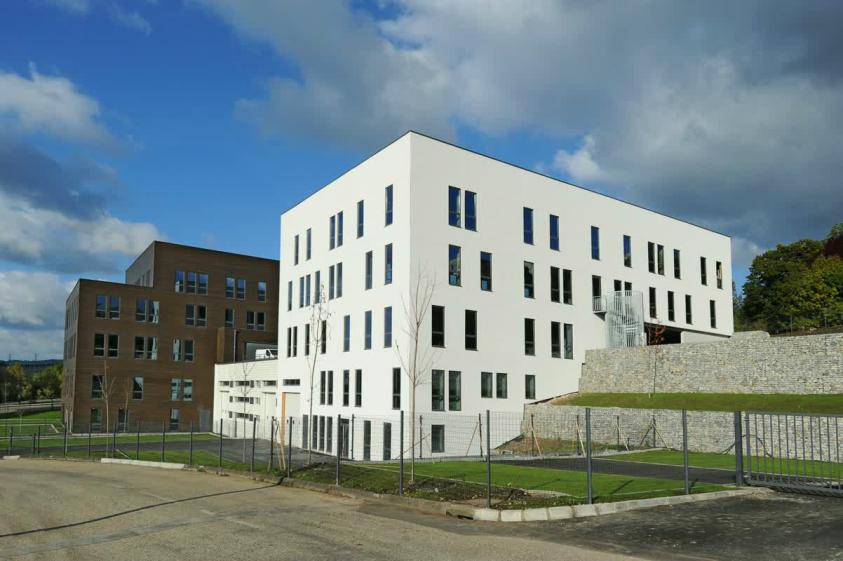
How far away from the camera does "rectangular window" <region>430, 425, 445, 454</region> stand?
3594cm

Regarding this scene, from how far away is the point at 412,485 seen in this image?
59.4 ft

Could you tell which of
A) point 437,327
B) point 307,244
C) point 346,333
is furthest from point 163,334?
point 437,327

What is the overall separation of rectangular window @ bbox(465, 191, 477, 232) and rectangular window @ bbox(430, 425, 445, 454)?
11.4m

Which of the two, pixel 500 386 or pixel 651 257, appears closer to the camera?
pixel 500 386

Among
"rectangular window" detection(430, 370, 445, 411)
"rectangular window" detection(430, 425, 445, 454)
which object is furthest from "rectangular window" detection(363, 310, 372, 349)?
"rectangular window" detection(430, 425, 445, 454)

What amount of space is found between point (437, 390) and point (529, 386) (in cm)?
701

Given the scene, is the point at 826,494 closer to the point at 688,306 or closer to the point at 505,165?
the point at 505,165

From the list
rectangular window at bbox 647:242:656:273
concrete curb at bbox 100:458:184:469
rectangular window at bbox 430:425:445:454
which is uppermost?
rectangular window at bbox 647:242:656:273

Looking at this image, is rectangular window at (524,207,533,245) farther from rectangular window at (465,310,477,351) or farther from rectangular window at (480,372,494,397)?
rectangular window at (480,372,494,397)

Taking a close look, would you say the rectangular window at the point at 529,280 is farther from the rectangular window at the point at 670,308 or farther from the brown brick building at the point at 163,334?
the brown brick building at the point at 163,334

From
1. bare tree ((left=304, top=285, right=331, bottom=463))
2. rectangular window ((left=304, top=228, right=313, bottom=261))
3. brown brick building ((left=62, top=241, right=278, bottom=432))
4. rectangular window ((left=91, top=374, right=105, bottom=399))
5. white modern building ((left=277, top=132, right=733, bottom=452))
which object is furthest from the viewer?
brown brick building ((left=62, top=241, right=278, bottom=432))

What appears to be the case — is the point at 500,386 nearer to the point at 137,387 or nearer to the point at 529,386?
the point at 529,386

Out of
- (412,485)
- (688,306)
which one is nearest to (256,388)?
(688,306)

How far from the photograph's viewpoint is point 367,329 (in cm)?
4053
